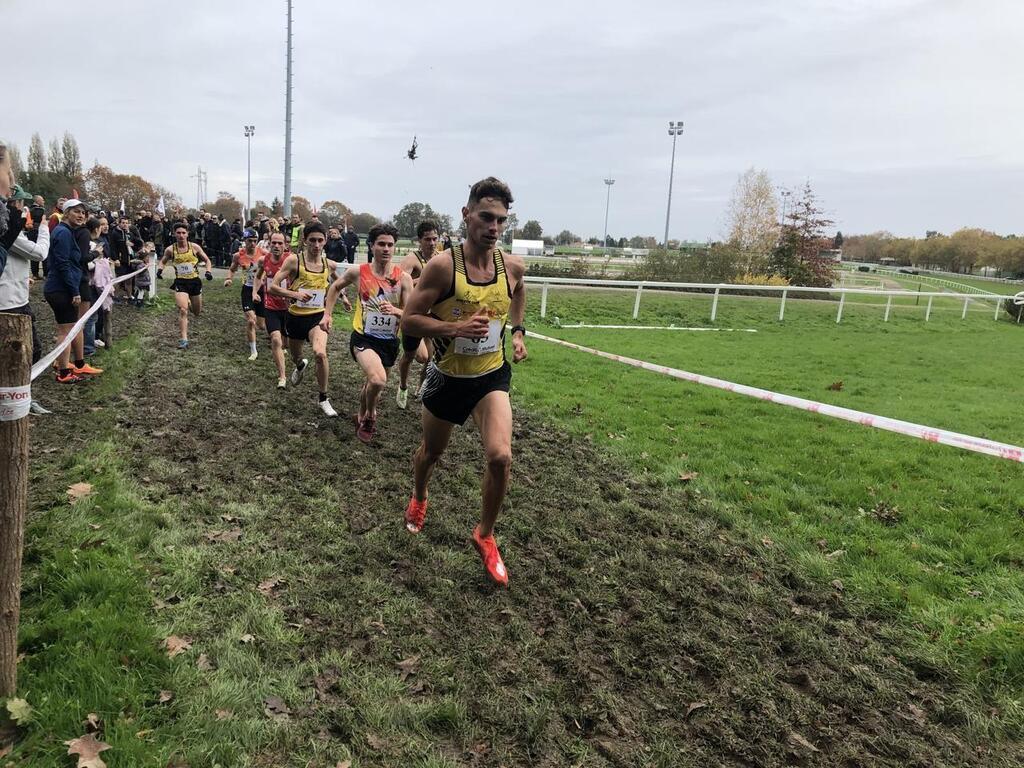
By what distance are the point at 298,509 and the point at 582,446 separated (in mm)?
Result: 3186

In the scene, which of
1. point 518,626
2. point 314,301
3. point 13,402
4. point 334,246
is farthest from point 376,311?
point 334,246

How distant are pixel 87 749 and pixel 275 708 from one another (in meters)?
0.71

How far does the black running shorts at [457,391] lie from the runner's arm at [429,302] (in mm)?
385

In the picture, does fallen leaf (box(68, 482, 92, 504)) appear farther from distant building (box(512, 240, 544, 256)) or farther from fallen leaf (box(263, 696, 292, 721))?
distant building (box(512, 240, 544, 256))

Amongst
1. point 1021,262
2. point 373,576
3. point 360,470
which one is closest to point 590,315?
point 360,470

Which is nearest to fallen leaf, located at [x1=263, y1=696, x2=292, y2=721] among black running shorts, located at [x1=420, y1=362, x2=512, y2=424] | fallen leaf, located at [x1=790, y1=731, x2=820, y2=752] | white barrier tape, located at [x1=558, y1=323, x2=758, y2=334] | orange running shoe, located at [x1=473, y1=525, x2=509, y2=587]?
orange running shoe, located at [x1=473, y1=525, x2=509, y2=587]

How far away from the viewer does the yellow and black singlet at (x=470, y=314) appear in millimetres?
3891

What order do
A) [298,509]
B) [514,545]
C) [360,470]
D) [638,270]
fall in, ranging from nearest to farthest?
[514,545]
[298,509]
[360,470]
[638,270]

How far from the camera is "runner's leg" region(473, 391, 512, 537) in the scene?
3.85 meters

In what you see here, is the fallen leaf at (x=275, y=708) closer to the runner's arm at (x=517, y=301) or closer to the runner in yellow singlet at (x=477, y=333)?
the runner in yellow singlet at (x=477, y=333)

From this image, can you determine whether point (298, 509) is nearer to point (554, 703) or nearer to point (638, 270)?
point (554, 703)

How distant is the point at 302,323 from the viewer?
800 cm

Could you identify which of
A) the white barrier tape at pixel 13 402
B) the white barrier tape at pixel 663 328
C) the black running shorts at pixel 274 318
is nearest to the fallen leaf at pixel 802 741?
the white barrier tape at pixel 13 402

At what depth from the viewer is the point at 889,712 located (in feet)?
10.0
